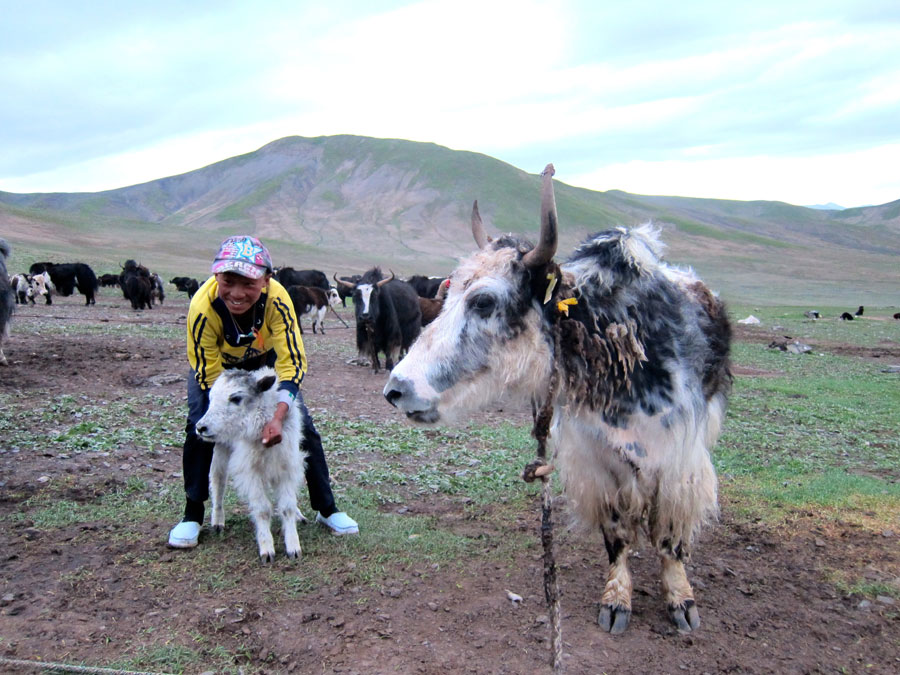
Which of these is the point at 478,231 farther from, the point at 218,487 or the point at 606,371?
the point at 218,487

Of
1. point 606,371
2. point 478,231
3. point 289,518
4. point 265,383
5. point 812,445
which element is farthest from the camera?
point 812,445

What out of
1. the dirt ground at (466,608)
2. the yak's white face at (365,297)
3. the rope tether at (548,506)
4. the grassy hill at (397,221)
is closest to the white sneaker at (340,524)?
the dirt ground at (466,608)

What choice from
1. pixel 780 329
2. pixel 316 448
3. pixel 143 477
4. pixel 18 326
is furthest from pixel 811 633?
pixel 780 329

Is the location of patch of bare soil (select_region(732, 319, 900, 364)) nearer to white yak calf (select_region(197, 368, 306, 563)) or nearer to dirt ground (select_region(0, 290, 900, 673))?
dirt ground (select_region(0, 290, 900, 673))

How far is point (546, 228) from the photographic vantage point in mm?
2678

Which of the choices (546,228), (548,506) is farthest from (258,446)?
(546,228)

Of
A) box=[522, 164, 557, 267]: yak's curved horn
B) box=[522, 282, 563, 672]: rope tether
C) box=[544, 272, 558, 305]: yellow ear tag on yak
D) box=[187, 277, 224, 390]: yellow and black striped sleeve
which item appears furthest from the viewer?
box=[187, 277, 224, 390]: yellow and black striped sleeve

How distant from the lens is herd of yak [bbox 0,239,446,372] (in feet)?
39.2

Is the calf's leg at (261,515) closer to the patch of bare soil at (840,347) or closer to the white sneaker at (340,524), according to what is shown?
the white sneaker at (340,524)

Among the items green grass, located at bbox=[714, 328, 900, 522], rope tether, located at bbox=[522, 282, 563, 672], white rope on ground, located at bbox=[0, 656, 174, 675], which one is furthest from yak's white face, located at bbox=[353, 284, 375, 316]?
white rope on ground, located at bbox=[0, 656, 174, 675]

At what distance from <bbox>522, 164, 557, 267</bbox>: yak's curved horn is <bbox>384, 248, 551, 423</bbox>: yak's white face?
3.5 inches

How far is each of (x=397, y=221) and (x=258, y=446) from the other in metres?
117

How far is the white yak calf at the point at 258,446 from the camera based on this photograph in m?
3.90

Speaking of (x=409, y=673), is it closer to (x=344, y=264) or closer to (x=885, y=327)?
(x=885, y=327)
